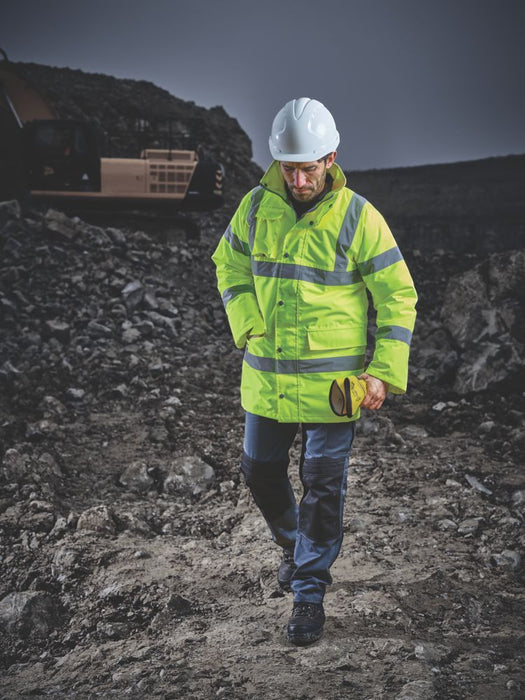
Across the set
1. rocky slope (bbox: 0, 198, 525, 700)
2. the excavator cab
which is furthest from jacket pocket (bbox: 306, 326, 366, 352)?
the excavator cab

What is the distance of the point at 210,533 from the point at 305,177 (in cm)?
196

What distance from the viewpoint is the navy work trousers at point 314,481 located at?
7.06ft

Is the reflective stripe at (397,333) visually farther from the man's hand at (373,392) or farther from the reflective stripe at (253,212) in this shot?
the reflective stripe at (253,212)

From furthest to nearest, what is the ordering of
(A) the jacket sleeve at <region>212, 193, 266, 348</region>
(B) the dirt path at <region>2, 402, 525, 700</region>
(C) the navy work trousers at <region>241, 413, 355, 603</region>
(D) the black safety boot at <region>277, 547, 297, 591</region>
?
(D) the black safety boot at <region>277, 547, 297, 591</region>, (A) the jacket sleeve at <region>212, 193, 266, 348</region>, (C) the navy work trousers at <region>241, 413, 355, 603</region>, (B) the dirt path at <region>2, 402, 525, 700</region>

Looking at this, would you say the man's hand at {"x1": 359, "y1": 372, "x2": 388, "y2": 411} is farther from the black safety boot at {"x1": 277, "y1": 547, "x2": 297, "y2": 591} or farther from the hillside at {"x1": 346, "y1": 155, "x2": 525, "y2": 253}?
the hillside at {"x1": 346, "y1": 155, "x2": 525, "y2": 253}

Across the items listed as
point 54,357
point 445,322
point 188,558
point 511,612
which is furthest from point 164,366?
point 511,612

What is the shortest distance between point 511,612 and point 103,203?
8.34m

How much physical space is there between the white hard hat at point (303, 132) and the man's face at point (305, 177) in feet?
0.09

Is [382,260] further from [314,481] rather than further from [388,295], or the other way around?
[314,481]

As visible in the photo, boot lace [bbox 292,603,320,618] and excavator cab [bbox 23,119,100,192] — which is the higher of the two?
excavator cab [bbox 23,119,100,192]

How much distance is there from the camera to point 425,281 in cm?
968

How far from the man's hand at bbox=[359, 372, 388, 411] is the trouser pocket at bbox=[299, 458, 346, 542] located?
267 millimetres

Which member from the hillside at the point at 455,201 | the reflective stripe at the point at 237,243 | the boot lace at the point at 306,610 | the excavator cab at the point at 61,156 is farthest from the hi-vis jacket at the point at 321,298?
the hillside at the point at 455,201

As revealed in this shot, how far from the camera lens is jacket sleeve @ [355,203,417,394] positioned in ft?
6.74
